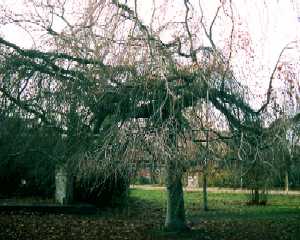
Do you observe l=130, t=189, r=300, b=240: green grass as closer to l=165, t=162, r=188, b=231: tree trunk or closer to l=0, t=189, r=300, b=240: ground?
l=0, t=189, r=300, b=240: ground

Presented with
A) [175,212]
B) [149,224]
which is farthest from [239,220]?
[175,212]

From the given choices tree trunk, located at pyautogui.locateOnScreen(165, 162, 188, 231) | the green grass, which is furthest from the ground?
tree trunk, located at pyautogui.locateOnScreen(165, 162, 188, 231)

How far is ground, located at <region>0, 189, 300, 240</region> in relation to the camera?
12.7m

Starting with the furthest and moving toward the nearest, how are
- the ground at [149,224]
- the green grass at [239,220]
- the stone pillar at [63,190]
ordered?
the stone pillar at [63,190], the green grass at [239,220], the ground at [149,224]

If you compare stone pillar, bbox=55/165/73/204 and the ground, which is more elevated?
stone pillar, bbox=55/165/73/204

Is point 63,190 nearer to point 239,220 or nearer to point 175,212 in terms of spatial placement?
point 239,220

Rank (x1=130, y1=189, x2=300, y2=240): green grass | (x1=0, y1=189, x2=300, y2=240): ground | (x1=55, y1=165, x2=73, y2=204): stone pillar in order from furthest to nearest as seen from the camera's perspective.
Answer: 1. (x1=55, y1=165, x2=73, y2=204): stone pillar
2. (x1=130, y1=189, x2=300, y2=240): green grass
3. (x1=0, y1=189, x2=300, y2=240): ground

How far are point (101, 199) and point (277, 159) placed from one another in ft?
44.1

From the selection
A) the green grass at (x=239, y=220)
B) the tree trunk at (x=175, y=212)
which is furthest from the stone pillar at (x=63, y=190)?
the tree trunk at (x=175, y=212)

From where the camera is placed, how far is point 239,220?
16594 mm

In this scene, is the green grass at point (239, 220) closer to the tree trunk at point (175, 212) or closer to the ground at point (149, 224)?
the ground at point (149, 224)

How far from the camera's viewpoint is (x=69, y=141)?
36.7 ft

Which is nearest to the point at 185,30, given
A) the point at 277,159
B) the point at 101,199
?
the point at 277,159

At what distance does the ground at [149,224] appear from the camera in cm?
1271
